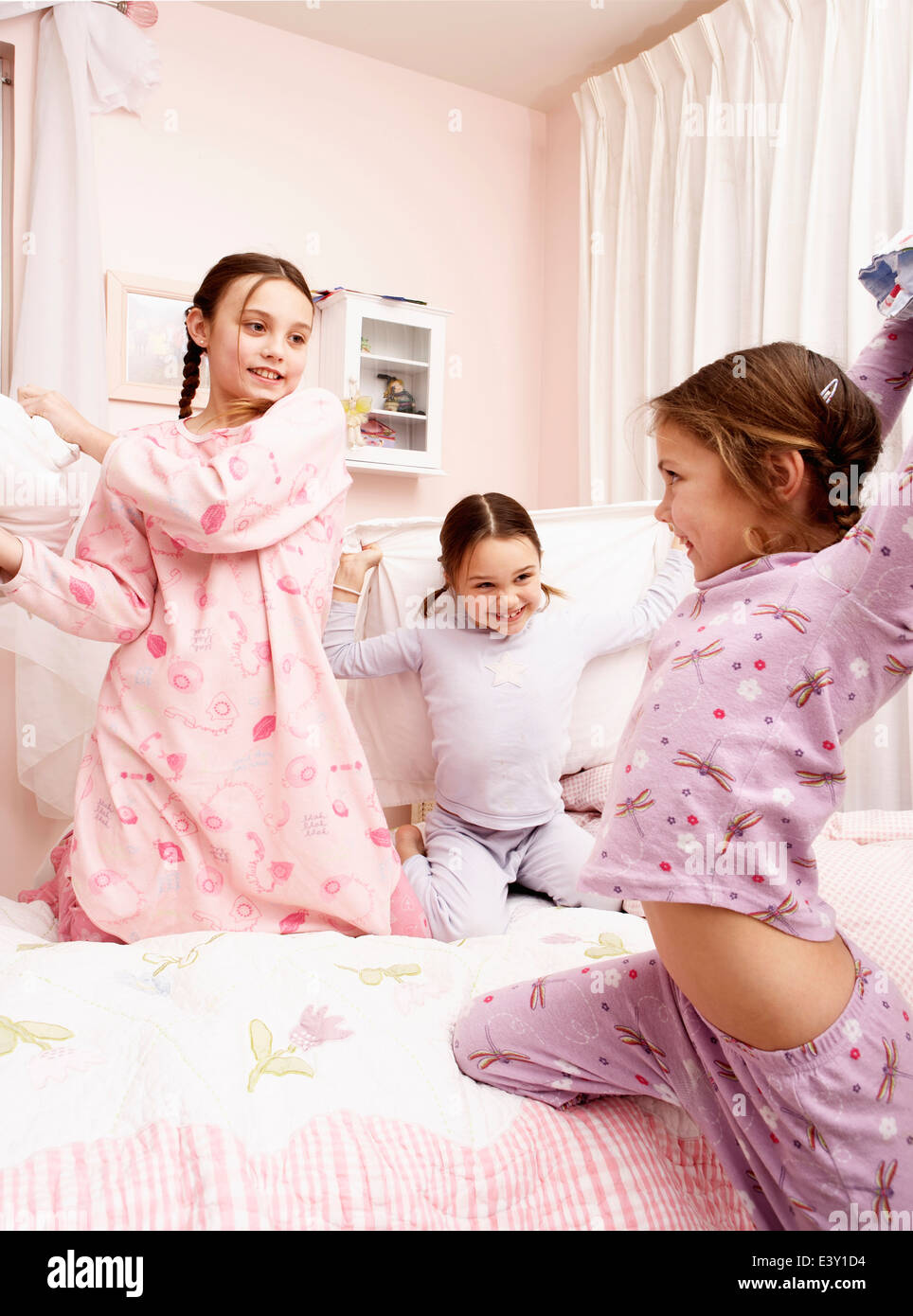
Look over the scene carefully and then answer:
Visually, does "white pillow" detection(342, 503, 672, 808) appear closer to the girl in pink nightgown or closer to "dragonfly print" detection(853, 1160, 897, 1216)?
the girl in pink nightgown

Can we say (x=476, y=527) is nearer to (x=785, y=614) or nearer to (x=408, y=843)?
(x=408, y=843)

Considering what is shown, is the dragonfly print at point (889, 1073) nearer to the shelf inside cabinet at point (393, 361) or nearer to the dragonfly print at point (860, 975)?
the dragonfly print at point (860, 975)

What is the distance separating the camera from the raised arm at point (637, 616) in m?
1.78

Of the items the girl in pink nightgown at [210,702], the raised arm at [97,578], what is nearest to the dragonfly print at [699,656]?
the girl in pink nightgown at [210,702]

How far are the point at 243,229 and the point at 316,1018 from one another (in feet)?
7.23

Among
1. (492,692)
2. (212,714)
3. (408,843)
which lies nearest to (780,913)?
(212,714)

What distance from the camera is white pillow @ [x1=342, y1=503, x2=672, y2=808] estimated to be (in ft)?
5.94

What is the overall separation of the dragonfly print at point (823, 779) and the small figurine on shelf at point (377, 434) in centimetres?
203

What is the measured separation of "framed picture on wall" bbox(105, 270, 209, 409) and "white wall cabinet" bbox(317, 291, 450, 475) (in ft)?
1.18

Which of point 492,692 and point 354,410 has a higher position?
point 354,410

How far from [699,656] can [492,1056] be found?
45cm

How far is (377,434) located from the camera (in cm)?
264
